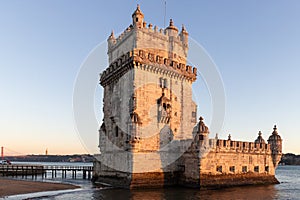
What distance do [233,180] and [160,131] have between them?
1077 cm

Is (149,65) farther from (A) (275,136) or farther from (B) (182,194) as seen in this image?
(A) (275,136)

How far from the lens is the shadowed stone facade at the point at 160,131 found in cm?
3216

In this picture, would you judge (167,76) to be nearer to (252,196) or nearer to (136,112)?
(136,112)

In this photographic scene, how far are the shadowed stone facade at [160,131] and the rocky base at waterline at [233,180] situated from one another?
106mm

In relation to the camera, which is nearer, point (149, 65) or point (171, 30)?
point (149, 65)

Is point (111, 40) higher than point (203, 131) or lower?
higher

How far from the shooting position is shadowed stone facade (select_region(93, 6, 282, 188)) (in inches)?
1266

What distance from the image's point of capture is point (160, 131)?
3425 cm

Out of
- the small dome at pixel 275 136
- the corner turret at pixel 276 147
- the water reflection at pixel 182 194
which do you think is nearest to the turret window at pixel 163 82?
the water reflection at pixel 182 194

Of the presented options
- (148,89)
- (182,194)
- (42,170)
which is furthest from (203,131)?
(42,170)

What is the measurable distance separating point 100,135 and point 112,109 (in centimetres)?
549

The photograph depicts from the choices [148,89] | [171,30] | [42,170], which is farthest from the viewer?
[42,170]

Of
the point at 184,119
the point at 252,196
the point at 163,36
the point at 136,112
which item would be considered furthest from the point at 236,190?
the point at 163,36

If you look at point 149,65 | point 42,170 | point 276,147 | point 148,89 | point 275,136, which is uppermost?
point 149,65
